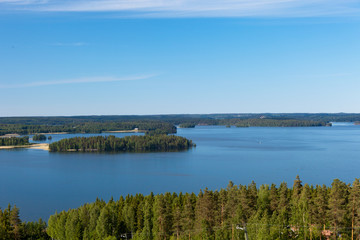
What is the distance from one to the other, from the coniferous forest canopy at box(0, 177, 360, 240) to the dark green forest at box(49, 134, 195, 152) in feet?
142

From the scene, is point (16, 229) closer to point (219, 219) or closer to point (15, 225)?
point (15, 225)

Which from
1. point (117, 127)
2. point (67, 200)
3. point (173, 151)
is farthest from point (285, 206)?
point (117, 127)

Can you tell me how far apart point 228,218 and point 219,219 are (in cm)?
44

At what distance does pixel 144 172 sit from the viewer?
42.2m

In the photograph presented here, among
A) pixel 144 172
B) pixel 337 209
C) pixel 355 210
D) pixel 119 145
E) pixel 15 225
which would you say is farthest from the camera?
pixel 119 145

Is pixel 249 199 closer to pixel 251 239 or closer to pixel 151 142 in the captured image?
pixel 251 239

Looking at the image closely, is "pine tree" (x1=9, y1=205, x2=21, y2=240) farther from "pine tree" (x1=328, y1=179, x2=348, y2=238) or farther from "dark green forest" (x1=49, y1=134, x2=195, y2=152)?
"dark green forest" (x1=49, y1=134, x2=195, y2=152)

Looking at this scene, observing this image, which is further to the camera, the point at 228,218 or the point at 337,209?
the point at 228,218

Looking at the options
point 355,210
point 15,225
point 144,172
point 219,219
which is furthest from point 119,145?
point 355,210

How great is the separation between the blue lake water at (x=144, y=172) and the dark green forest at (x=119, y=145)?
4.71 metres

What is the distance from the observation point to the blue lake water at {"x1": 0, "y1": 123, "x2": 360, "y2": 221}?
32531mm

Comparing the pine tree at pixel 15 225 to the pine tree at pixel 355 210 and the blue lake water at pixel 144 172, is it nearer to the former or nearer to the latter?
the blue lake water at pixel 144 172

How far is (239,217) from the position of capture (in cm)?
1752

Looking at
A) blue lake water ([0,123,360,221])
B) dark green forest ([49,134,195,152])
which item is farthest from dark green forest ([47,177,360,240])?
dark green forest ([49,134,195,152])
